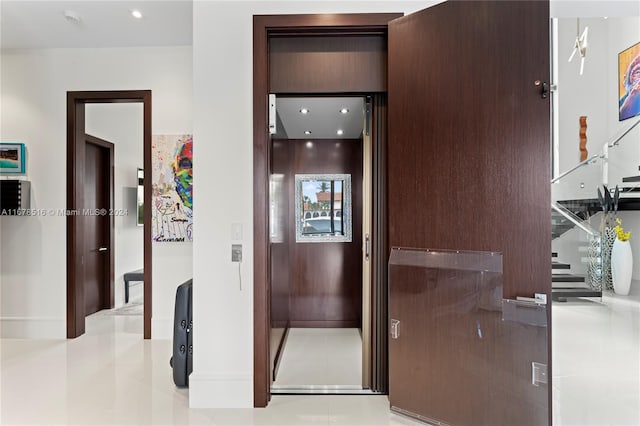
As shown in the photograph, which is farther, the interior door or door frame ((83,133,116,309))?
door frame ((83,133,116,309))

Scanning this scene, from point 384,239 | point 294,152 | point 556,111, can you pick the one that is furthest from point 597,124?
point 384,239

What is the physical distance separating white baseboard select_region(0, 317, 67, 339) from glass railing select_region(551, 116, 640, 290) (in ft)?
21.4

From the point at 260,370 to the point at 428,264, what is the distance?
134 centimetres

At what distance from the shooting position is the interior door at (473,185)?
5.73ft

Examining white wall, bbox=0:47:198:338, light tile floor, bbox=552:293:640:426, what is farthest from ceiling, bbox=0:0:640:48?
light tile floor, bbox=552:293:640:426

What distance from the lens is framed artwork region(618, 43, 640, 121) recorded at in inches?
210

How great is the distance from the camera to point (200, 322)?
234 cm

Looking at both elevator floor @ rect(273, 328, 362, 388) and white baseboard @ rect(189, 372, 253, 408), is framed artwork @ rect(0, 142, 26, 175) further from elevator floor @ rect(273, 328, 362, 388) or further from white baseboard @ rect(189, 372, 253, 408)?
elevator floor @ rect(273, 328, 362, 388)

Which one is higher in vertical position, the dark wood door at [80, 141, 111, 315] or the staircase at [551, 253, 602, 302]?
the dark wood door at [80, 141, 111, 315]

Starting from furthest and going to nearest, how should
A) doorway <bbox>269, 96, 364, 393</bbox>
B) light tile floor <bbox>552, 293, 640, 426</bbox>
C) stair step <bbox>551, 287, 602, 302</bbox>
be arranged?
stair step <bbox>551, 287, 602, 302</bbox> → doorway <bbox>269, 96, 364, 393</bbox> → light tile floor <bbox>552, 293, 640, 426</bbox>

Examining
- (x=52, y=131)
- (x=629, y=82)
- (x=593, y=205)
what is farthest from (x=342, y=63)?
(x=629, y=82)

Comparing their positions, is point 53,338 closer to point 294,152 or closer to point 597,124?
point 294,152

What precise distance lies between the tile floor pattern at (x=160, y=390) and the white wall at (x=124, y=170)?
1.75 metres

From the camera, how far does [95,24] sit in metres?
3.13
